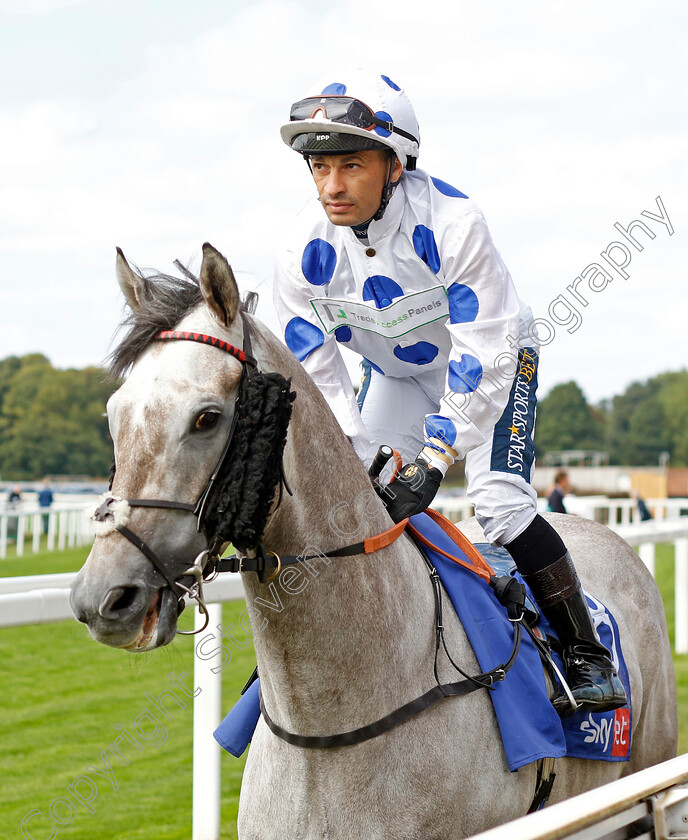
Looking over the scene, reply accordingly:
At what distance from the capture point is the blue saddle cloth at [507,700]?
89.0 inches

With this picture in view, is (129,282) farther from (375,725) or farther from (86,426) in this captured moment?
(86,426)

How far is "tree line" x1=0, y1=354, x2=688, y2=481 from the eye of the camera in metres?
53.5

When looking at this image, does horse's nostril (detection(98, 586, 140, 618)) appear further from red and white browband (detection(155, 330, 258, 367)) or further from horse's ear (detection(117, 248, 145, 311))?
horse's ear (detection(117, 248, 145, 311))

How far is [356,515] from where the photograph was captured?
214 cm

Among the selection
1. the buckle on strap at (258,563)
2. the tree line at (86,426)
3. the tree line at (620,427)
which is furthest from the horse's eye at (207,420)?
the tree line at (620,427)

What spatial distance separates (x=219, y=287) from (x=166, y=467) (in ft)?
1.36

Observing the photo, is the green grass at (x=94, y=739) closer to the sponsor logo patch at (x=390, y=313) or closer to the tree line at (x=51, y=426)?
the sponsor logo patch at (x=390, y=313)

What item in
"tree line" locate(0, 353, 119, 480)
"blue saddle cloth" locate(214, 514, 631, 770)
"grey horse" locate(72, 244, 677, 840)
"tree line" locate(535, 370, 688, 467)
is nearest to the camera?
"grey horse" locate(72, 244, 677, 840)

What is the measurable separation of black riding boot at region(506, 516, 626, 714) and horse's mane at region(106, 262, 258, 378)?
3.92ft

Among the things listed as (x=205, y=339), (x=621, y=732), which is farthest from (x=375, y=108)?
(x=621, y=732)

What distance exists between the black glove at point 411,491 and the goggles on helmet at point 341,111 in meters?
0.92

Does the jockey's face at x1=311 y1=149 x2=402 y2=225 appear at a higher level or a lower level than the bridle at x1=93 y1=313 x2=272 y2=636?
higher

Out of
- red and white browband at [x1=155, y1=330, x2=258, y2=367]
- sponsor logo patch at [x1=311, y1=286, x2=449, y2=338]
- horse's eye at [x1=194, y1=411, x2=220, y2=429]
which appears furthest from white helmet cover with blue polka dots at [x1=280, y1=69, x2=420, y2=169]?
horse's eye at [x1=194, y1=411, x2=220, y2=429]

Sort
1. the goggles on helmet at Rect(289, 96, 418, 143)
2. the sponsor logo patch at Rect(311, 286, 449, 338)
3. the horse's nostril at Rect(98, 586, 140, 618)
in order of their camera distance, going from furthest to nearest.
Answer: the sponsor logo patch at Rect(311, 286, 449, 338), the goggles on helmet at Rect(289, 96, 418, 143), the horse's nostril at Rect(98, 586, 140, 618)
